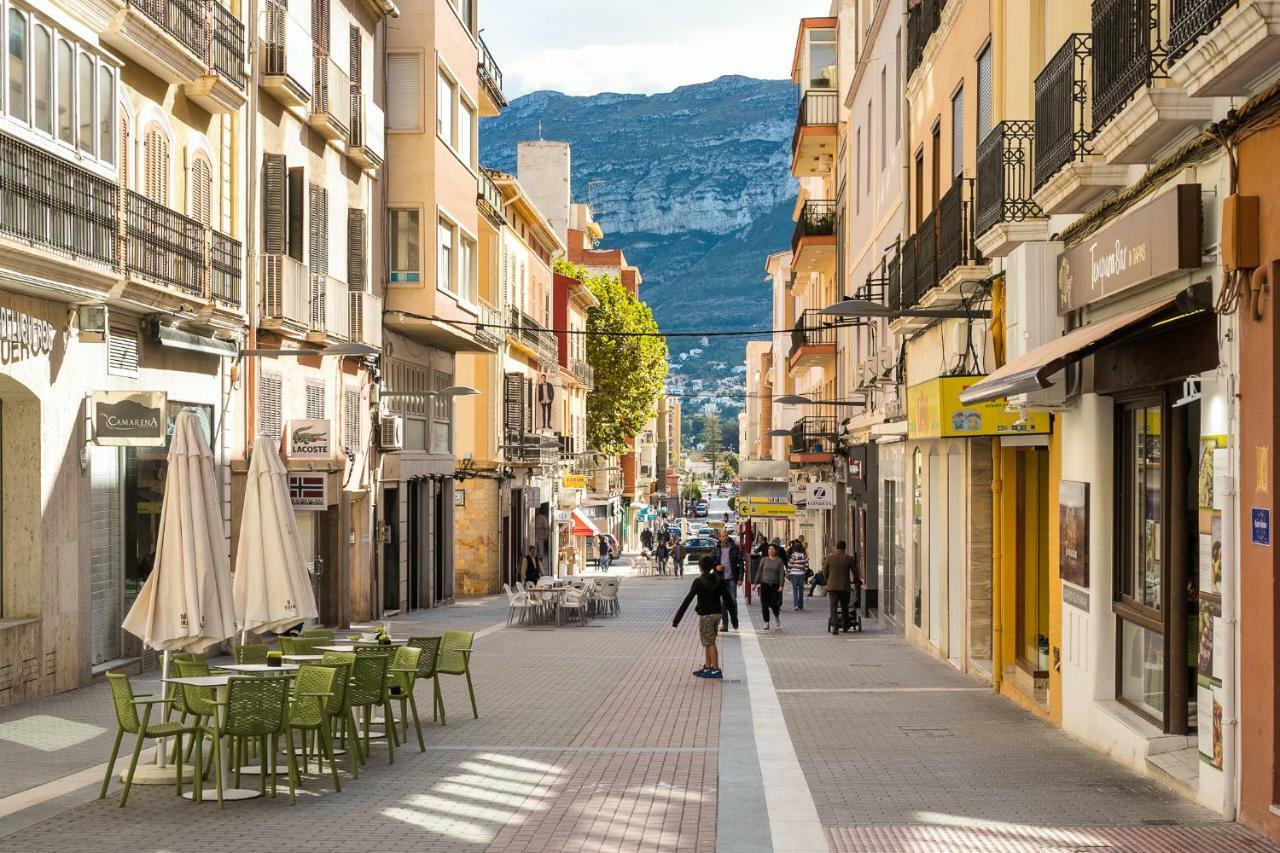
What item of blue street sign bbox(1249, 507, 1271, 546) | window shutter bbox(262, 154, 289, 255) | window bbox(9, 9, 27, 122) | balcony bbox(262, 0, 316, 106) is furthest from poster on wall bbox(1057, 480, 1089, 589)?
balcony bbox(262, 0, 316, 106)

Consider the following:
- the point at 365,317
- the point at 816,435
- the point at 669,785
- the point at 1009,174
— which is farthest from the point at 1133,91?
the point at 816,435

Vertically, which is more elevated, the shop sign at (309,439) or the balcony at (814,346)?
the balcony at (814,346)

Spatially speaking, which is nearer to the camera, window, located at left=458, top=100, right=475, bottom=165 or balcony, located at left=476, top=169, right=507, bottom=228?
window, located at left=458, top=100, right=475, bottom=165

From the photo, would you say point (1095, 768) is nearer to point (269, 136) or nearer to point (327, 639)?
point (327, 639)

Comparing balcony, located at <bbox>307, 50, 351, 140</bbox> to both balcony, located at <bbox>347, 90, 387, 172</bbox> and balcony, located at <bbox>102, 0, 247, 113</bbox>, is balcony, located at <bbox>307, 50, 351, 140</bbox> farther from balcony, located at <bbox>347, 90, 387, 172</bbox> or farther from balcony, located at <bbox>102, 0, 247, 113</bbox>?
balcony, located at <bbox>102, 0, 247, 113</bbox>

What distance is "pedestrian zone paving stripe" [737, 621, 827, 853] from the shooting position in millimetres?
9812

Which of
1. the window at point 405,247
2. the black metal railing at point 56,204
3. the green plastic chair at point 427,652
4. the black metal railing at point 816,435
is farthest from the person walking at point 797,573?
the green plastic chair at point 427,652

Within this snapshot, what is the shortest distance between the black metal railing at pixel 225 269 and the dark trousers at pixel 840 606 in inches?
449

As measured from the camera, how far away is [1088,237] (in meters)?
13.2

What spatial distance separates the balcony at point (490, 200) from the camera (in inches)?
1646

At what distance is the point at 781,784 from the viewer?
11.9 meters

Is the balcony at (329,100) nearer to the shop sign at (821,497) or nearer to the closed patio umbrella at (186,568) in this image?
the closed patio umbrella at (186,568)

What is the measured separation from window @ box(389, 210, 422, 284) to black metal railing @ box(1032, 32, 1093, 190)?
19644 millimetres

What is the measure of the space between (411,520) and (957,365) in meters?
17.2
